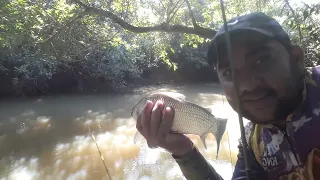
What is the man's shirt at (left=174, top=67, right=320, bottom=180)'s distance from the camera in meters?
1.07

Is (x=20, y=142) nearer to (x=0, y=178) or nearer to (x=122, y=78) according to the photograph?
(x=0, y=178)

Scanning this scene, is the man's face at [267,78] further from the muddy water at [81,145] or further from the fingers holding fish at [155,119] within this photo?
the muddy water at [81,145]

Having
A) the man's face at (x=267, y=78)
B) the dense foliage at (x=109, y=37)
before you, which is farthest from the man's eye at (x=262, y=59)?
the dense foliage at (x=109, y=37)

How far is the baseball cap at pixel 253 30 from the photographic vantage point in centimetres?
106

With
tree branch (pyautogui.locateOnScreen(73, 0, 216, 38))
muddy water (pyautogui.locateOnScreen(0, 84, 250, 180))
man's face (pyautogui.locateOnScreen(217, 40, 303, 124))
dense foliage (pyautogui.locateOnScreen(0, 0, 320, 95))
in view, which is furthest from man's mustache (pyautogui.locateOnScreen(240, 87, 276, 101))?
tree branch (pyautogui.locateOnScreen(73, 0, 216, 38))

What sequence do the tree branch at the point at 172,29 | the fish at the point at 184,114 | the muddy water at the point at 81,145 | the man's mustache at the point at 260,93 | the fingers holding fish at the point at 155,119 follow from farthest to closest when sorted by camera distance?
the muddy water at the point at 81,145
the tree branch at the point at 172,29
the fish at the point at 184,114
the fingers holding fish at the point at 155,119
the man's mustache at the point at 260,93

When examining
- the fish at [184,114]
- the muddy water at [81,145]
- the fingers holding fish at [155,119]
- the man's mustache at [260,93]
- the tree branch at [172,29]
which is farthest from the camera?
the muddy water at [81,145]

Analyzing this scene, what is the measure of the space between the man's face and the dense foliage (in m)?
3.48

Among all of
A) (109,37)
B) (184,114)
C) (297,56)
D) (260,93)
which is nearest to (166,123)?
(184,114)


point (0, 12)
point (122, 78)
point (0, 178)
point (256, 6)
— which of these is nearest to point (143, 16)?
point (256, 6)

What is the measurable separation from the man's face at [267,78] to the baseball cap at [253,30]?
22 millimetres

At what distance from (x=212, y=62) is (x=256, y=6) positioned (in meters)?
6.79

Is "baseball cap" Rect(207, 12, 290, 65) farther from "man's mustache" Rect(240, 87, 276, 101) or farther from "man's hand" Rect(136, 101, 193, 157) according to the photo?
"man's hand" Rect(136, 101, 193, 157)

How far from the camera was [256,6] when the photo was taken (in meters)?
7.45
